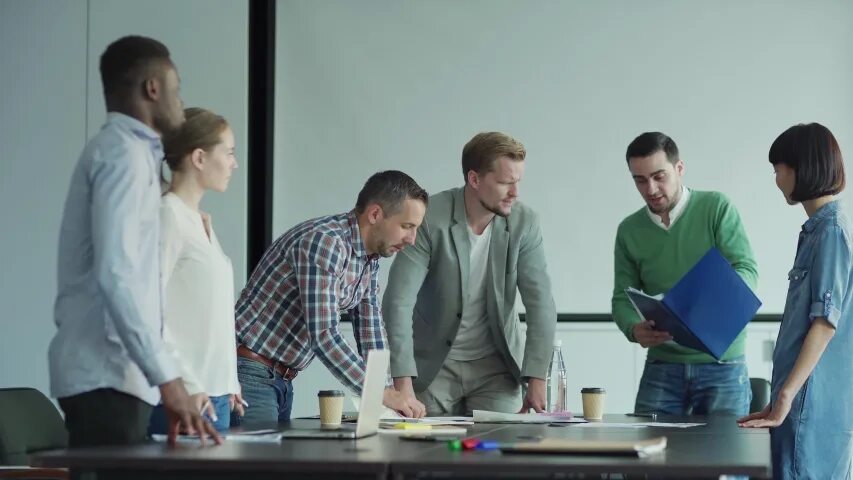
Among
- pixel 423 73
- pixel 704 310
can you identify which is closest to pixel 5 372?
pixel 423 73

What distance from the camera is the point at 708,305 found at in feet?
10.3

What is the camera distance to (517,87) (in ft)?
17.8

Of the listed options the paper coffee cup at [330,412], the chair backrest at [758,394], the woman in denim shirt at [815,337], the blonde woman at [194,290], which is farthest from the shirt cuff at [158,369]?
the chair backrest at [758,394]

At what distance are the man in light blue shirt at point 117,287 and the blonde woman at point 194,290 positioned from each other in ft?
1.02

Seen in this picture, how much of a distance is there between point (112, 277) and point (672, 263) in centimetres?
218

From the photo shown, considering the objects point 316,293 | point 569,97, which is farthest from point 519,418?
point 569,97

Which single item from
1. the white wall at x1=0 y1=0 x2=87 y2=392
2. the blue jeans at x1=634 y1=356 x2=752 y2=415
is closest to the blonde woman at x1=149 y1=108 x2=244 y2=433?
the blue jeans at x1=634 y1=356 x2=752 y2=415

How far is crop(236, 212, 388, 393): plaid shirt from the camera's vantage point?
283 cm

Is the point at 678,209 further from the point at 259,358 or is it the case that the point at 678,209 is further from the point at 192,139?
the point at 192,139

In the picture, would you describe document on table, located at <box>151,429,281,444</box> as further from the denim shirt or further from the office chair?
the denim shirt

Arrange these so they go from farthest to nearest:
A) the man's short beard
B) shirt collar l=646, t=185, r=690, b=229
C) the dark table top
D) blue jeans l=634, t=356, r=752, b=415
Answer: shirt collar l=646, t=185, r=690, b=229 → the man's short beard → blue jeans l=634, t=356, r=752, b=415 → the dark table top

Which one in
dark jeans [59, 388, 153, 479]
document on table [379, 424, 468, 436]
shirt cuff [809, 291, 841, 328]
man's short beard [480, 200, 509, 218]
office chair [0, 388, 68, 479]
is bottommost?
office chair [0, 388, 68, 479]

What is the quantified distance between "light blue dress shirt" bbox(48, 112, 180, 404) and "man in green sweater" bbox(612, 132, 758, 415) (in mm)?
1813

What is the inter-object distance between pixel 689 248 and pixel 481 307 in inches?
27.4
